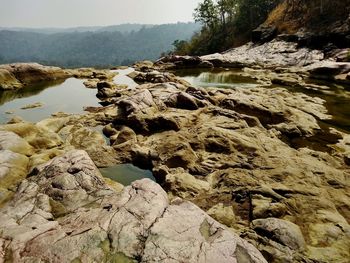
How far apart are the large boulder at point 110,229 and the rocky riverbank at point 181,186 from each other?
0.14 ft

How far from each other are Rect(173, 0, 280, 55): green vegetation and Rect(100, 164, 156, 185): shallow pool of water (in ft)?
257

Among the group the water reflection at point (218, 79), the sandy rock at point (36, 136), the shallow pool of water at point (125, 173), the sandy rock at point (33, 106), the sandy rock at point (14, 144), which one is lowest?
the water reflection at point (218, 79)

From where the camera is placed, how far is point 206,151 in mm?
20766

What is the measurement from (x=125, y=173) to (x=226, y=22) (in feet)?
309

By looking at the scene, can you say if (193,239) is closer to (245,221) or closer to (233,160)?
(245,221)

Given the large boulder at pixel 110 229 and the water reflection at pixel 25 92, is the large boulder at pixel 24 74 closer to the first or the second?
the water reflection at pixel 25 92

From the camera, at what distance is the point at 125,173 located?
20.0 metres

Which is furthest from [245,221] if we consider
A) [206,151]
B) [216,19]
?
[216,19]

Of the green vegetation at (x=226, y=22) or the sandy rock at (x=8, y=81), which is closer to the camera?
the sandy rock at (x=8, y=81)

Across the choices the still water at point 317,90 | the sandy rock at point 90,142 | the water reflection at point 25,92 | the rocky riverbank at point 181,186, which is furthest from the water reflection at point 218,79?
the sandy rock at point 90,142

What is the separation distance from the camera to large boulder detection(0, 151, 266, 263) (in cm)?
1004

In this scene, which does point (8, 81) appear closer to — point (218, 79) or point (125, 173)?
point (218, 79)

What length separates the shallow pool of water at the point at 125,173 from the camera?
19.3 m

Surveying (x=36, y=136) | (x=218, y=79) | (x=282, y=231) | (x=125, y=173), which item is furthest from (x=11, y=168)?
(x=218, y=79)
